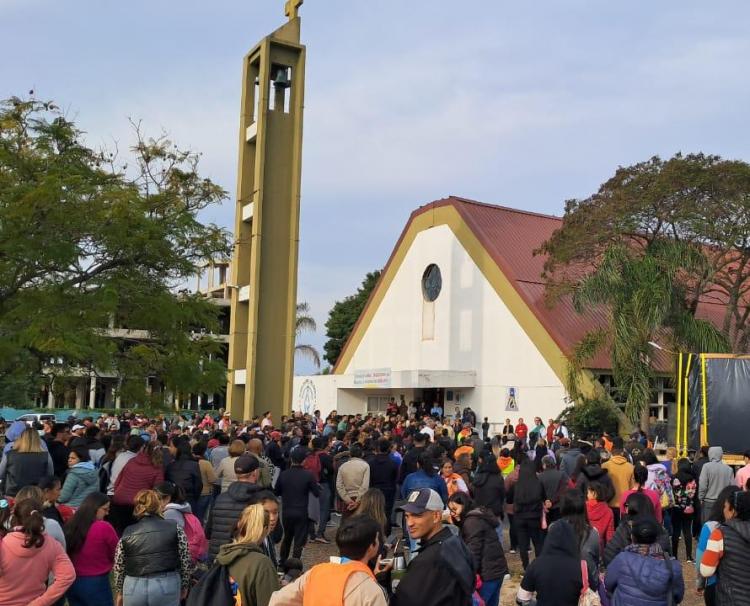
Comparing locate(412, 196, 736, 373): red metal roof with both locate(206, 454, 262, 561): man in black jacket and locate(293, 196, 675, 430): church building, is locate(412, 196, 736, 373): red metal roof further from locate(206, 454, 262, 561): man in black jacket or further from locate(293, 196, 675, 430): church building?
locate(206, 454, 262, 561): man in black jacket

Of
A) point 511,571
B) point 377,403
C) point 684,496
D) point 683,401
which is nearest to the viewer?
point 511,571

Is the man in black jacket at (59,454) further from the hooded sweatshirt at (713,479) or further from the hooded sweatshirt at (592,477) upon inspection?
the hooded sweatshirt at (713,479)

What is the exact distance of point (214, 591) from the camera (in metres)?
4.41

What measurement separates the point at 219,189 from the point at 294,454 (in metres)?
7.97

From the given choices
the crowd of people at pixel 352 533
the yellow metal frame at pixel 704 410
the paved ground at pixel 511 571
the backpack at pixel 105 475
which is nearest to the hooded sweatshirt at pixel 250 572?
the crowd of people at pixel 352 533

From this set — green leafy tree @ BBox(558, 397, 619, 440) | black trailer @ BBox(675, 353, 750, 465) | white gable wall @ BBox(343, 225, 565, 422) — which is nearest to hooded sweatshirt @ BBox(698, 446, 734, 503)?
black trailer @ BBox(675, 353, 750, 465)

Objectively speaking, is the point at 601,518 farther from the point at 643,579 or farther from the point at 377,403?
the point at 377,403

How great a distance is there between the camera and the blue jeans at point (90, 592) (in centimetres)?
578

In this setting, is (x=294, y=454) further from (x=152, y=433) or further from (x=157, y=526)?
(x=152, y=433)

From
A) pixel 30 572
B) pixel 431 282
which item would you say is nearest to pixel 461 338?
pixel 431 282

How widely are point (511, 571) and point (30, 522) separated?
275 inches

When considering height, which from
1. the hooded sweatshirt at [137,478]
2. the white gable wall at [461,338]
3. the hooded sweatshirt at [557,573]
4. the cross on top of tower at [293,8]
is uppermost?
the cross on top of tower at [293,8]

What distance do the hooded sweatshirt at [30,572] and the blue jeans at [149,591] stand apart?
37 centimetres

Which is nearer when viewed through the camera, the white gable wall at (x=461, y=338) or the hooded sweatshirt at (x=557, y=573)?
the hooded sweatshirt at (x=557, y=573)
